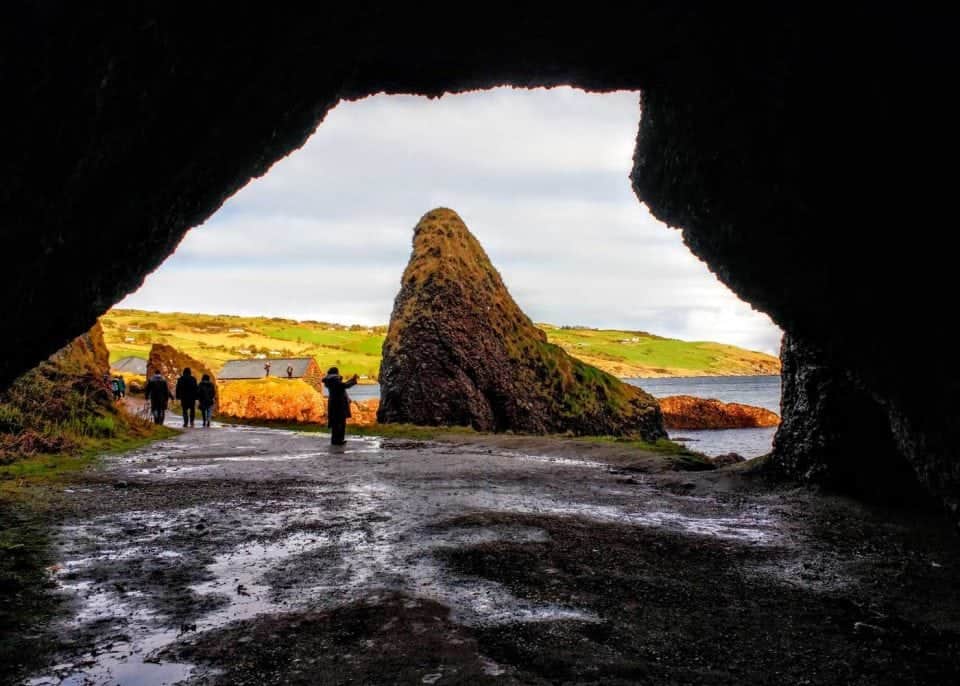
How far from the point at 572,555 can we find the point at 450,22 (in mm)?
5087

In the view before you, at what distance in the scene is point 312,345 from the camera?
129500 millimetres

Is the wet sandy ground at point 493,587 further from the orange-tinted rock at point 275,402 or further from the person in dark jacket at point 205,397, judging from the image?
the orange-tinted rock at point 275,402

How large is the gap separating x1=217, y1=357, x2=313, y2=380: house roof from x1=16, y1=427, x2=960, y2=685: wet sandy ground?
51907 millimetres

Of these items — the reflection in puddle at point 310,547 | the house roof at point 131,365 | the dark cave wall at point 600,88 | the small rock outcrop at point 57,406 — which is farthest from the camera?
the house roof at point 131,365

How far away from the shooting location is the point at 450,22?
5402 millimetres

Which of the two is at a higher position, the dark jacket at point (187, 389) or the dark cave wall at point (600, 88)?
the dark cave wall at point (600, 88)

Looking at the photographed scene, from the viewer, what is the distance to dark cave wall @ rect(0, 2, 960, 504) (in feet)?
12.0

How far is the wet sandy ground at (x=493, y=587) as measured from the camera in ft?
12.9

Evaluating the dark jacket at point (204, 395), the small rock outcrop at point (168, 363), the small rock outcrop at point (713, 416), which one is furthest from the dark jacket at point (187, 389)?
the small rock outcrop at point (713, 416)

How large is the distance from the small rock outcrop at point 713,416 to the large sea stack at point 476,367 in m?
22.3

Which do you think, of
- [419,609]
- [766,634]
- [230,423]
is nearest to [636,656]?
Answer: [766,634]

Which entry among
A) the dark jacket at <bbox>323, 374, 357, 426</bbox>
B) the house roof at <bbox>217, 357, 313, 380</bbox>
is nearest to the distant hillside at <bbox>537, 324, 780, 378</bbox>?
the house roof at <bbox>217, 357, 313, 380</bbox>

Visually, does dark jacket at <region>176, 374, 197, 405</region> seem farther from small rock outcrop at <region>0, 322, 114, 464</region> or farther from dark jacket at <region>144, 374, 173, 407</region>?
small rock outcrop at <region>0, 322, 114, 464</region>

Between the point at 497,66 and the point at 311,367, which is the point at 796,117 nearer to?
the point at 497,66
